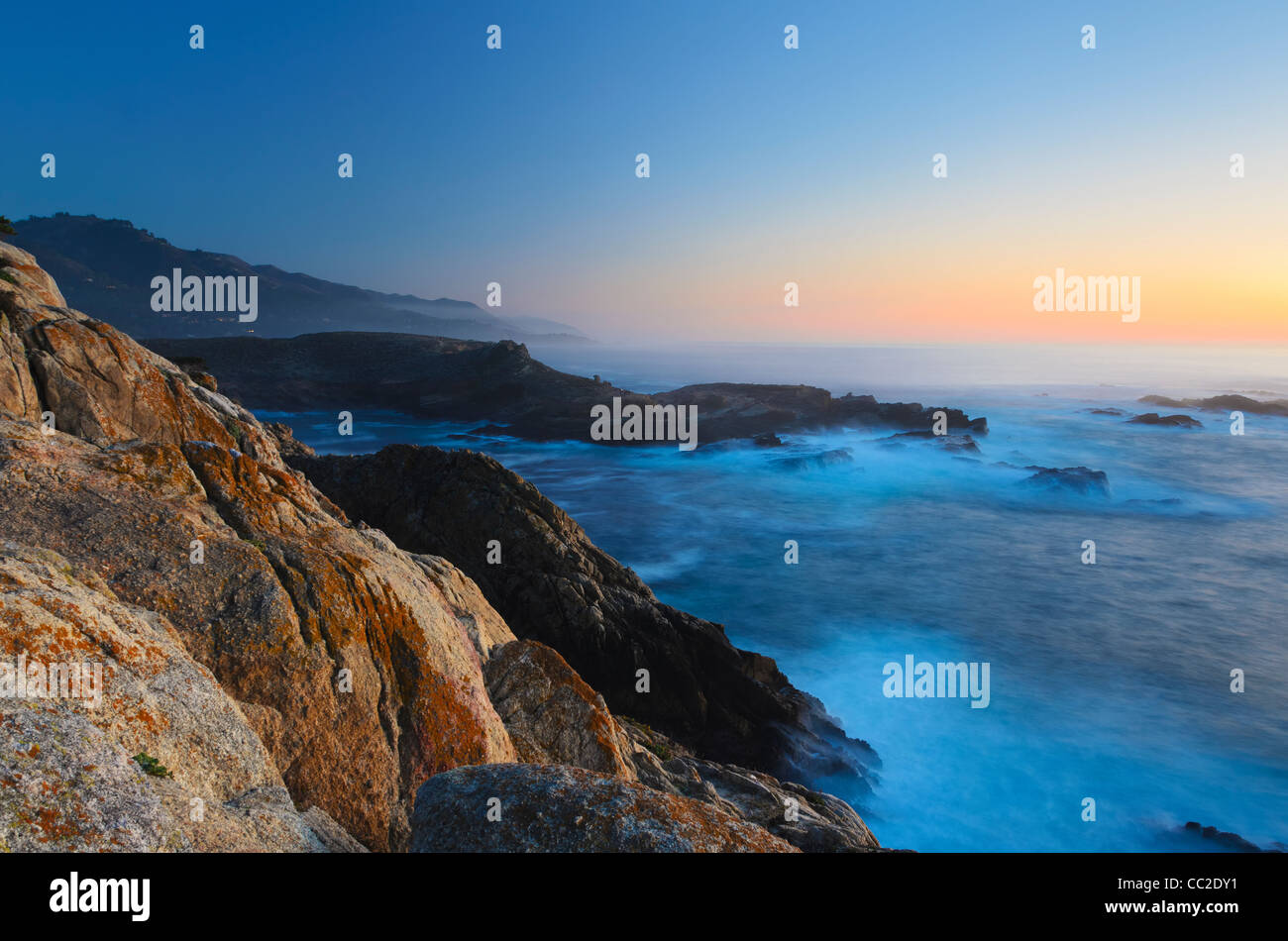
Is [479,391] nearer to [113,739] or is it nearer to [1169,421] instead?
[113,739]

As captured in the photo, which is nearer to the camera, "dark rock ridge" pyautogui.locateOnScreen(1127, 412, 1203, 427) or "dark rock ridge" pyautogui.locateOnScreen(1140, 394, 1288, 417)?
"dark rock ridge" pyautogui.locateOnScreen(1127, 412, 1203, 427)

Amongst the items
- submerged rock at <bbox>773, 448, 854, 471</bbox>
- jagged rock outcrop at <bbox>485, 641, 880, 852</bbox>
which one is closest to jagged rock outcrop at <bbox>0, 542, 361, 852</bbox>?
jagged rock outcrop at <bbox>485, 641, 880, 852</bbox>

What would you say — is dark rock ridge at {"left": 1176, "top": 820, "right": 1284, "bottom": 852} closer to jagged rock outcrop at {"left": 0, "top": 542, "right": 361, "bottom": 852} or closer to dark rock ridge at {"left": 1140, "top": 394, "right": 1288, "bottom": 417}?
jagged rock outcrop at {"left": 0, "top": 542, "right": 361, "bottom": 852}

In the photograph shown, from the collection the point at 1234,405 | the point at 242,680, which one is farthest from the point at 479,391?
the point at 1234,405

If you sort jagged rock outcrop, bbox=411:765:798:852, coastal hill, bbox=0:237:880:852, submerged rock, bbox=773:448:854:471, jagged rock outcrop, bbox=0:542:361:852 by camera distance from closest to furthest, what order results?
jagged rock outcrop, bbox=0:542:361:852, coastal hill, bbox=0:237:880:852, jagged rock outcrop, bbox=411:765:798:852, submerged rock, bbox=773:448:854:471

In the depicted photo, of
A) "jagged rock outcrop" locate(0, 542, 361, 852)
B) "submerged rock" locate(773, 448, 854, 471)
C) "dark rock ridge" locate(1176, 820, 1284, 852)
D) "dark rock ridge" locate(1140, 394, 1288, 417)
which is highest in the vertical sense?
"dark rock ridge" locate(1140, 394, 1288, 417)
